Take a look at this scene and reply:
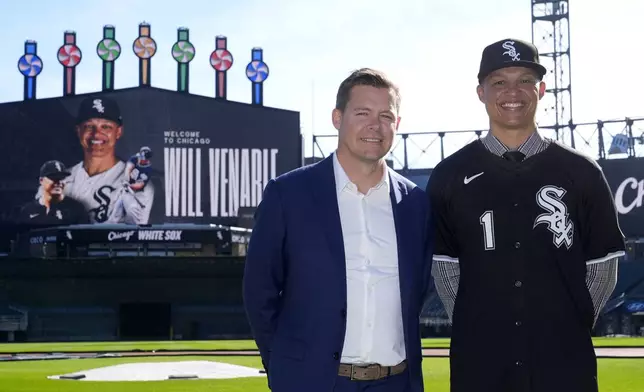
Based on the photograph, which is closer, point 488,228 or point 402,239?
point 402,239

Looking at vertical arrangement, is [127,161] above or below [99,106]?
below

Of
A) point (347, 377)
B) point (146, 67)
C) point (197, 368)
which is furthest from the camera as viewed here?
point (146, 67)

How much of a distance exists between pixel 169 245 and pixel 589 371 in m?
44.8

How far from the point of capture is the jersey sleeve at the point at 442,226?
17.2 ft

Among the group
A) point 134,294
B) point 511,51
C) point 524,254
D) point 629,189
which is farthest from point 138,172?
point 524,254

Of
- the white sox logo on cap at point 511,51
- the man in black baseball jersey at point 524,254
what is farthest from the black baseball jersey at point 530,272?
the white sox logo on cap at point 511,51

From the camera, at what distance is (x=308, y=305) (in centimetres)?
477

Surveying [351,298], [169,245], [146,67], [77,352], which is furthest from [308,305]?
[146,67]

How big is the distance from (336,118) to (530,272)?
4.38 ft

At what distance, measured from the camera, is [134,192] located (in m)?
47.6

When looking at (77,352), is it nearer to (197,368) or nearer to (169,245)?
(197,368)

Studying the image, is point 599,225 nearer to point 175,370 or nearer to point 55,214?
point 175,370

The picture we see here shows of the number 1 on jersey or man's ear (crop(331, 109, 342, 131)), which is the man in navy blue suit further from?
the number 1 on jersey

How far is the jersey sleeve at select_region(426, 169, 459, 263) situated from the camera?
523cm
